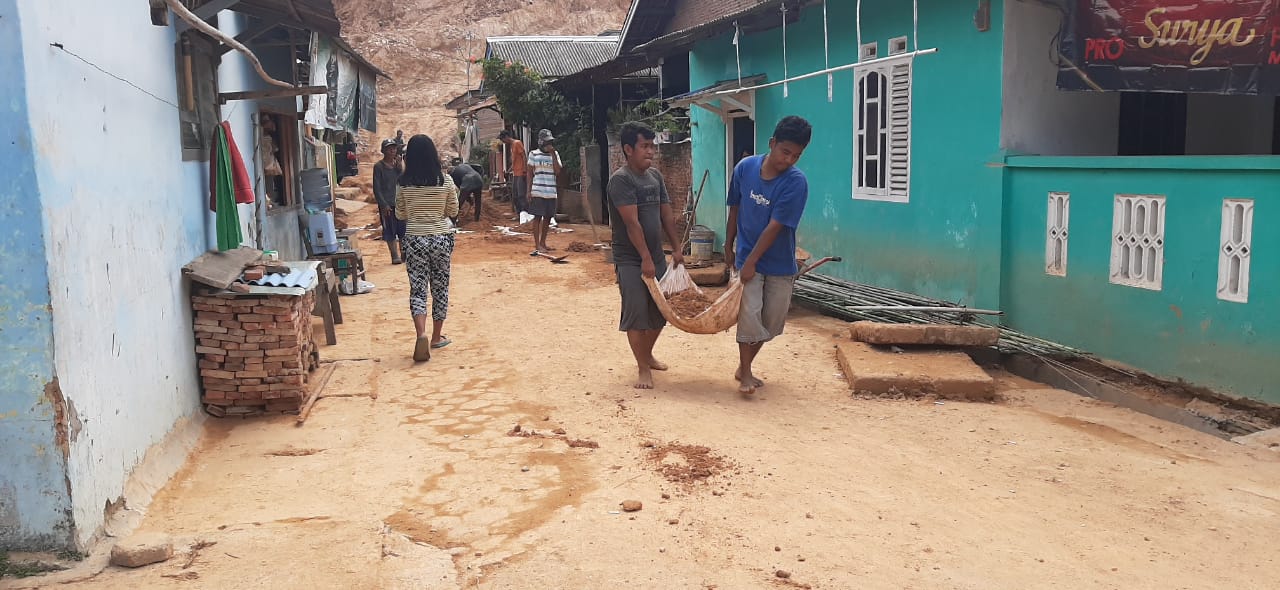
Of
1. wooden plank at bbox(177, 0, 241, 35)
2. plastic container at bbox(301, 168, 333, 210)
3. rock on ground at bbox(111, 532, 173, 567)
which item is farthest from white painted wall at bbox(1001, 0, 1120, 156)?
plastic container at bbox(301, 168, 333, 210)

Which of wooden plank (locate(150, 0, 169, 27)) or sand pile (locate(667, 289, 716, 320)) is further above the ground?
wooden plank (locate(150, 0, 169, 27))

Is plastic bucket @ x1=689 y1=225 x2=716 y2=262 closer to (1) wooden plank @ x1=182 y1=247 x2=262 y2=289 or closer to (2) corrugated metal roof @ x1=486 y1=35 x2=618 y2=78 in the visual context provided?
(1) wooden plank @ x1=182 y1=247 x2=262 y2=289

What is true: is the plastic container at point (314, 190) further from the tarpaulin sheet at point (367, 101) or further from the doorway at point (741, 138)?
the doorway at point (741, 138)

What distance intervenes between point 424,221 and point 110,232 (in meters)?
3.26

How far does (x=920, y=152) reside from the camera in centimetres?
903

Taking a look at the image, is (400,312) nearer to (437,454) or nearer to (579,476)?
(437,454)

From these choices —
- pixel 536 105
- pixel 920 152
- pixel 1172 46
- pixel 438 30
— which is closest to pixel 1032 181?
pixel 1172 46

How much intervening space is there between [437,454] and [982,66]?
18.4 ft

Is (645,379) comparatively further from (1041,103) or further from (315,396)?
(1041,103)

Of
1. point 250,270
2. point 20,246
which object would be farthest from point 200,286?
point 20,246

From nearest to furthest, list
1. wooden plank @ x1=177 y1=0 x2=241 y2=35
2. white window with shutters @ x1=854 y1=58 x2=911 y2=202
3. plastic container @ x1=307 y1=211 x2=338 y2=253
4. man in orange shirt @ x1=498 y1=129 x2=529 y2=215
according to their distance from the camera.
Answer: wooden plank @ x1=177 y1=0 x2=241 y2=35 < white window with shutters @ x1=854 y1=58 x2=911 y2=202 < plastic container @ x1=307 y1=211 x2=338 y2=253 < man in orange shirt @ x1=498 y1=129 x2=529 y2=215

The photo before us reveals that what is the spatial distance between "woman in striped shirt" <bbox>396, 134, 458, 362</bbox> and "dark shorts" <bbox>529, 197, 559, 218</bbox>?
6.66 m

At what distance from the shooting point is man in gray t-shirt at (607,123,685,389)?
5973 mm

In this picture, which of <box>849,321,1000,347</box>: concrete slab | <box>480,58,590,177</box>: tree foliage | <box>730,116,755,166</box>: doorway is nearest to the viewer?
<box>849,321,1000,347</box>: concrete slab
